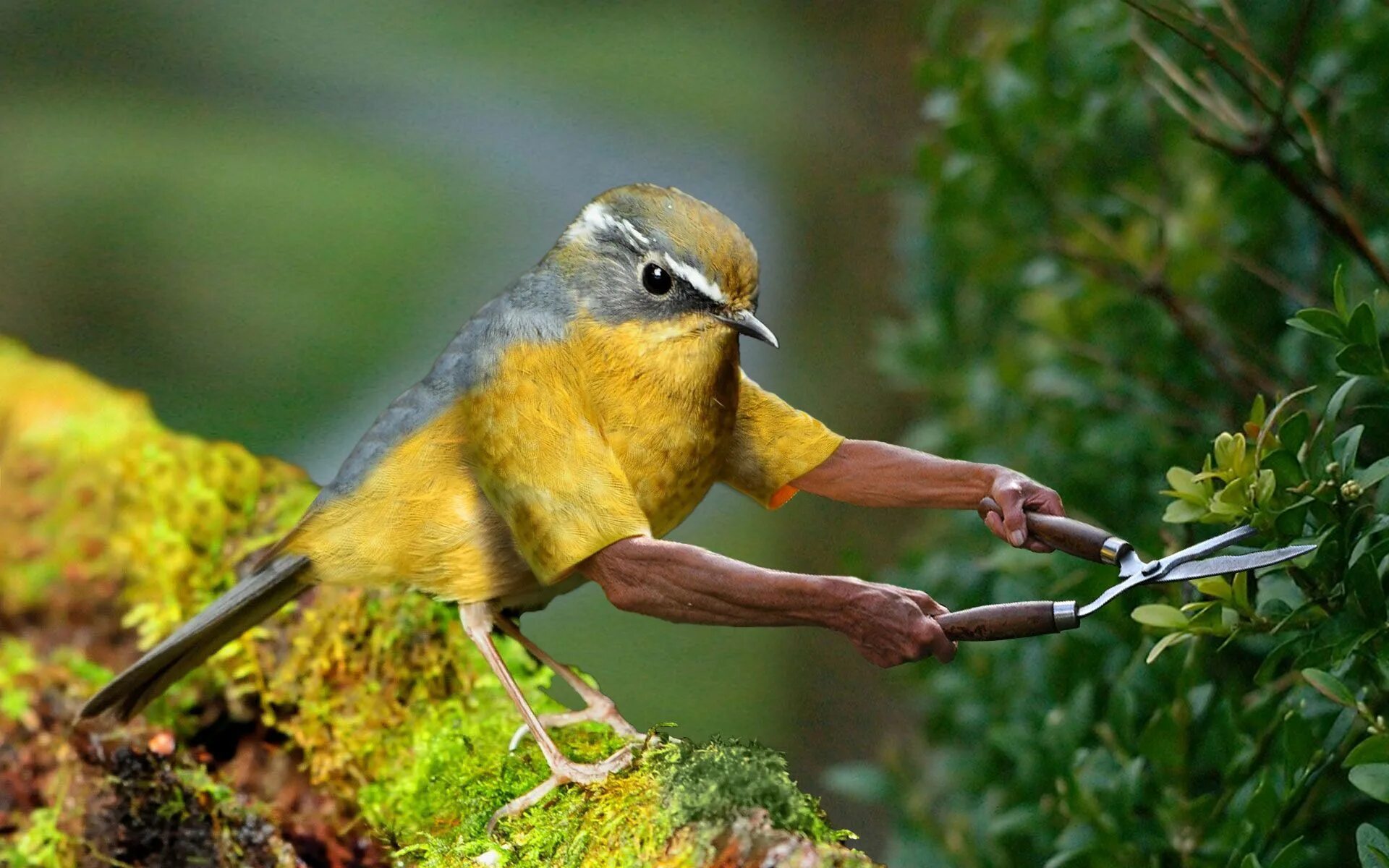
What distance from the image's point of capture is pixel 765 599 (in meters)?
1.16

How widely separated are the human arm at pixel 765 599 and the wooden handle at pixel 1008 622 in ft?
0.05

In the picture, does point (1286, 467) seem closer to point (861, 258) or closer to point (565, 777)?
point (565, 777)

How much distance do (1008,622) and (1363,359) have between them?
0.45 metres

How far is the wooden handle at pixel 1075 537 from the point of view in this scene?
126cm

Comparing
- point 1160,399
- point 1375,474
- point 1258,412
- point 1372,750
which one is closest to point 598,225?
point 1258,412

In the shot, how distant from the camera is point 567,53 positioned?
4246mm

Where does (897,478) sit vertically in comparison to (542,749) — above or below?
above

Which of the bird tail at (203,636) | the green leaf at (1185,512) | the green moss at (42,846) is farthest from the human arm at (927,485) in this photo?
the green moss at (42,846)

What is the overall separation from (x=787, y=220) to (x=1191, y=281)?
1875 millimetres

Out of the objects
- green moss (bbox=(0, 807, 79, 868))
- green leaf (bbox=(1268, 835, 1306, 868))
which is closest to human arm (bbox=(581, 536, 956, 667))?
green leaf (bbox=(1268, 835, 1306, 868))

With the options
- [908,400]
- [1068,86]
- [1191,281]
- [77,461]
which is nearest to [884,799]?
Answer: [1191,281]

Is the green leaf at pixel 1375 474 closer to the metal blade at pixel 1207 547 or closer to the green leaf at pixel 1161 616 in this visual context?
the metal blade at pixel 1207 547

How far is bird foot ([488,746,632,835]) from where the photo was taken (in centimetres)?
146

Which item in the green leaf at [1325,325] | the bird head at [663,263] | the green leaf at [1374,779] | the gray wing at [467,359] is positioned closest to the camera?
the green leaf at [1374,779]
